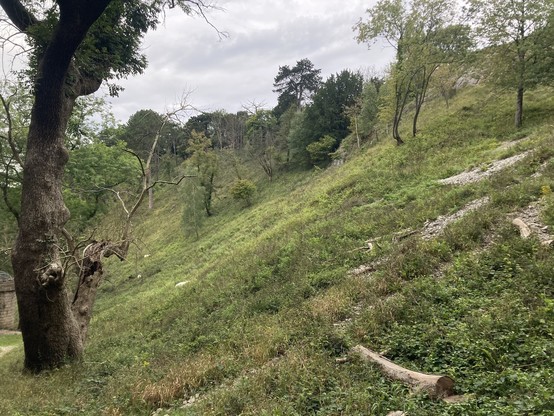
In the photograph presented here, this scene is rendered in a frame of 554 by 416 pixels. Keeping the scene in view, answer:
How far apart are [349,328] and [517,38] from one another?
71.2ft

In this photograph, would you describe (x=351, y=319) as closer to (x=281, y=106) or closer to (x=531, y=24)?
(x=531, y=24)

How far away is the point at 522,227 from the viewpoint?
7.08 m

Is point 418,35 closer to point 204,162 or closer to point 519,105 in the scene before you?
point 519,105

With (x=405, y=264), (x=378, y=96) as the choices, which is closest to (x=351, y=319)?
(x=405, y=264)

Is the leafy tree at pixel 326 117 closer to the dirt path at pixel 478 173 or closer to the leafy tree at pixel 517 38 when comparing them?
the leafy tree at pixel 517 38

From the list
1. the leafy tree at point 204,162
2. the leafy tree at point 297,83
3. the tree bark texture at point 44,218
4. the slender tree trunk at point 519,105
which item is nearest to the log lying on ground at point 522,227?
the tree bark texture at point 44,218

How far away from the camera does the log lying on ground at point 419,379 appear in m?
3.92

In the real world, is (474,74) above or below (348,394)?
above

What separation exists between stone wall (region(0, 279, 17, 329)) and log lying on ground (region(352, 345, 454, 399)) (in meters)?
24.8

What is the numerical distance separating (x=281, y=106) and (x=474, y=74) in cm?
4093

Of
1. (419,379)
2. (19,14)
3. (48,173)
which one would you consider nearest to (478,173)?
(419,379)

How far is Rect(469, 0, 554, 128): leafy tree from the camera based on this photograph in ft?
62.9

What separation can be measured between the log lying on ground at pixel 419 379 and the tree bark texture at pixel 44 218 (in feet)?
20.2

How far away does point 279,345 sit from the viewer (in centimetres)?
611
